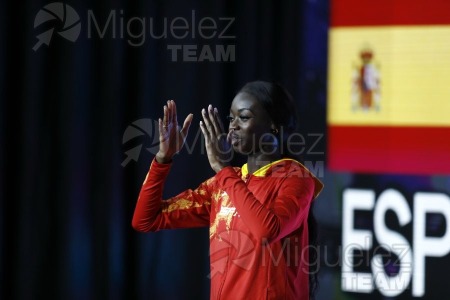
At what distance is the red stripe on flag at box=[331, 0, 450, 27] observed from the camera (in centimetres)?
264

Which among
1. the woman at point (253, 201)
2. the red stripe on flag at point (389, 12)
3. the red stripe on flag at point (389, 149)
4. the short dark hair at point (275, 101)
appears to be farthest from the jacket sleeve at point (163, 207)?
the red stripe on flag at point (389, 12)

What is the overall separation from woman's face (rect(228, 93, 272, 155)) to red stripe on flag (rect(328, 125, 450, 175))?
3.09 feet

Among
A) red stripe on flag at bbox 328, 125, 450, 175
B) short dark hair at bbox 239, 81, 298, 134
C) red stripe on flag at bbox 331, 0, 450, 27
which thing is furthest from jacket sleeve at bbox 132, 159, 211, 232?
red stripe on flag at bbox 331, 0, 450, 27

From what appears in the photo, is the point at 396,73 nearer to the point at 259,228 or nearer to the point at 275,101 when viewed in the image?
the point at 275,101

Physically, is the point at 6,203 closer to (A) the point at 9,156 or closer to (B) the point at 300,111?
(A) the point at 9,156

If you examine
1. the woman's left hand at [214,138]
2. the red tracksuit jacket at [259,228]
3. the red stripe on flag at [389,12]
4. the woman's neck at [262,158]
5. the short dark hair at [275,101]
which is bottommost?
the red tracksuit jacket at [259,228]

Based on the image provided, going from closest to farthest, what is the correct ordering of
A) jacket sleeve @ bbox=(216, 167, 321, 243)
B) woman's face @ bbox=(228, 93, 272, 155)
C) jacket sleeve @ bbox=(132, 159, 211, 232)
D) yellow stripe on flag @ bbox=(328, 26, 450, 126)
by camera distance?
jacket sleeve @ bbox=(216, 167, 321, 243) < woman's face @ bbox=(228, 93, 272, 155) < jacket sleeve @ bbox=(132, 159, 211, 232) < yellow stripe on flag @ bbox=(328, 26, 450, 126)

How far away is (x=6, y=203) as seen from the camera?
2994 mm

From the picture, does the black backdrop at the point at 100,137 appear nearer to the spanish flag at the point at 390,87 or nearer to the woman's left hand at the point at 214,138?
the spanish flag at the point at 390,87

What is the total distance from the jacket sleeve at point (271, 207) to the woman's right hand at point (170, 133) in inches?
8.3

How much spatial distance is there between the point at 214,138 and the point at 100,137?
131 centimetres

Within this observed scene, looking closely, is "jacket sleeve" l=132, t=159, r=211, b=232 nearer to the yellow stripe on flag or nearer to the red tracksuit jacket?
the red tracksuit jacket

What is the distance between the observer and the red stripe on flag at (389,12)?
2.64 meters

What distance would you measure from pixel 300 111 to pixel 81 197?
3.14ft
